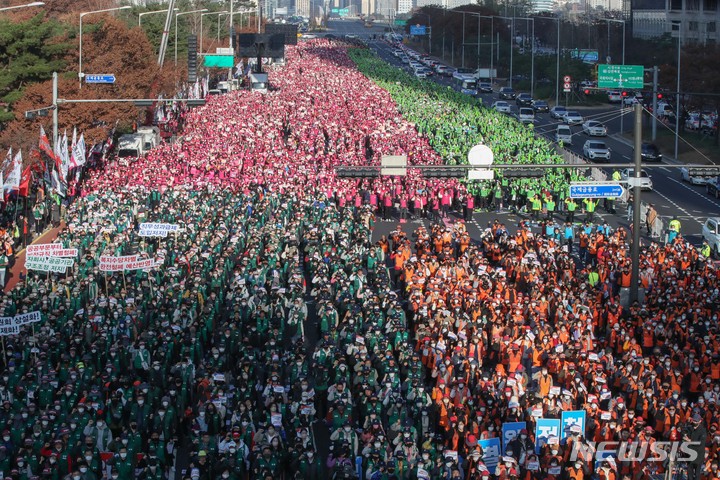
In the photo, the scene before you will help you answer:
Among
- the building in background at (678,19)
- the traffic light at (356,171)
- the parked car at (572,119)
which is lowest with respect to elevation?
the parked car at (572,119)

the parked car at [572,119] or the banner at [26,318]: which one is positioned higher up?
the parked car at [572,119]

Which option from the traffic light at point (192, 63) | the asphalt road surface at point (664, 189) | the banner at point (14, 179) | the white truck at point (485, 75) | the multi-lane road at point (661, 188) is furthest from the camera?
Result: the white truck at point (485, 75)

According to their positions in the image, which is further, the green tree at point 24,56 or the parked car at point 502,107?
the parked car at point 502,107

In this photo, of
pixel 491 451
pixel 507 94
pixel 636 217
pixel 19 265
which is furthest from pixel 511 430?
pixel 507 94

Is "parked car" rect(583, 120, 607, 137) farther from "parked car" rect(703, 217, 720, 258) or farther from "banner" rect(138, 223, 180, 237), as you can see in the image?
"banner" rect(138, 223, 180, 237)

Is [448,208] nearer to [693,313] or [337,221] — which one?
[337,221]

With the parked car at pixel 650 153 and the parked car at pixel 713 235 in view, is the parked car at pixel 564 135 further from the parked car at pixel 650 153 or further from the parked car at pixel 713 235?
the parked car at pixel 713 235

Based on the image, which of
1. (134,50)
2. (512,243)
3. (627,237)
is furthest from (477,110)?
(512,243)

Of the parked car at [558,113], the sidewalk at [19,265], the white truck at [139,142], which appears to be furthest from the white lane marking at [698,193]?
the sidewalk at [19,265]

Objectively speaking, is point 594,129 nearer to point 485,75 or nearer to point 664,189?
point 664,189
